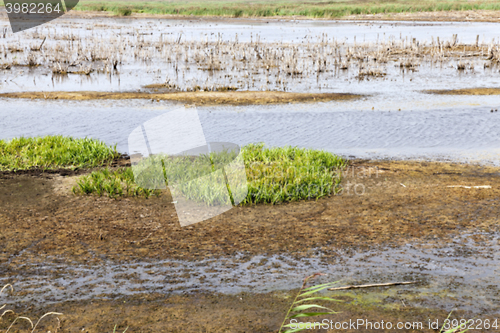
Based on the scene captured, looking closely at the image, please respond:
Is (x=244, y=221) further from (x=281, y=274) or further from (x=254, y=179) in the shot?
(x=281, y=274)

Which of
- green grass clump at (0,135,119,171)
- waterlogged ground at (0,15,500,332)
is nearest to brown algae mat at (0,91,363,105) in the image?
waterlogged ground at (0,15,500,332)

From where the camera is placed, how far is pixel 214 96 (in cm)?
2209

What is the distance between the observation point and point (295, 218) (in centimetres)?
868

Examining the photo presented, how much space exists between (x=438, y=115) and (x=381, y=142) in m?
4.82

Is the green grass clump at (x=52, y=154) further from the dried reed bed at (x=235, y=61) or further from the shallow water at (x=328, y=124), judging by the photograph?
the dried reed bed at (x=235, y=61)

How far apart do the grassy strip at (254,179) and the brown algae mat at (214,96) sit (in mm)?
10150


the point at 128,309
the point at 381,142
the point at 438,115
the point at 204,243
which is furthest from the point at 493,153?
the point at 128,309

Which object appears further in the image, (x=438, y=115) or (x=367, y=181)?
(x=438, y=115)

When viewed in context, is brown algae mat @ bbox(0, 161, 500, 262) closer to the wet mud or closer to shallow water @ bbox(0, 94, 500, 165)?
the wet mud

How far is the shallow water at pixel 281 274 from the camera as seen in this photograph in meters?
6.08

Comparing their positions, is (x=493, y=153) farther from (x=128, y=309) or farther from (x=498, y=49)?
(x=498, y=49)
